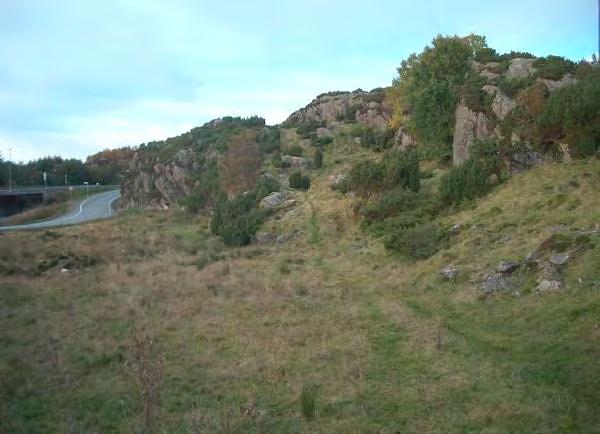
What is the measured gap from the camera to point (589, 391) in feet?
30.5

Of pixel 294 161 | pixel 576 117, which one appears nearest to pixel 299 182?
pixel 294 161

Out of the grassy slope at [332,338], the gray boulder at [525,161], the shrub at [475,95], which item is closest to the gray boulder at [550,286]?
the grassy slope at [332,338]

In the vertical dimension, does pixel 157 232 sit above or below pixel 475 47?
below

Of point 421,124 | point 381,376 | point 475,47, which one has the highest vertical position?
point 475,47

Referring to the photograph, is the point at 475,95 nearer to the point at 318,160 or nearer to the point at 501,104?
the point at 501,104

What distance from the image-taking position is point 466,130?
1266 inches

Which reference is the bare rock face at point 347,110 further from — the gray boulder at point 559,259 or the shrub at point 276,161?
the gray boulder at point 559,259

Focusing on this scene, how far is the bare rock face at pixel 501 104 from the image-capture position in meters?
29.8

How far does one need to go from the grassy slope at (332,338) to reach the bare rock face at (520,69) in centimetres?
1049

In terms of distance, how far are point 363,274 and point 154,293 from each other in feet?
28.4

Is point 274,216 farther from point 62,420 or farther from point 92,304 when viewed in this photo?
point 62,420

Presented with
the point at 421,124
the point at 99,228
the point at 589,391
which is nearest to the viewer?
the point at 589,391

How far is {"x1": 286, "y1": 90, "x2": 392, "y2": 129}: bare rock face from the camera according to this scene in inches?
2293

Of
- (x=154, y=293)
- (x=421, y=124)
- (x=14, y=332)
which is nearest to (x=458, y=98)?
(x=421, y=124)
